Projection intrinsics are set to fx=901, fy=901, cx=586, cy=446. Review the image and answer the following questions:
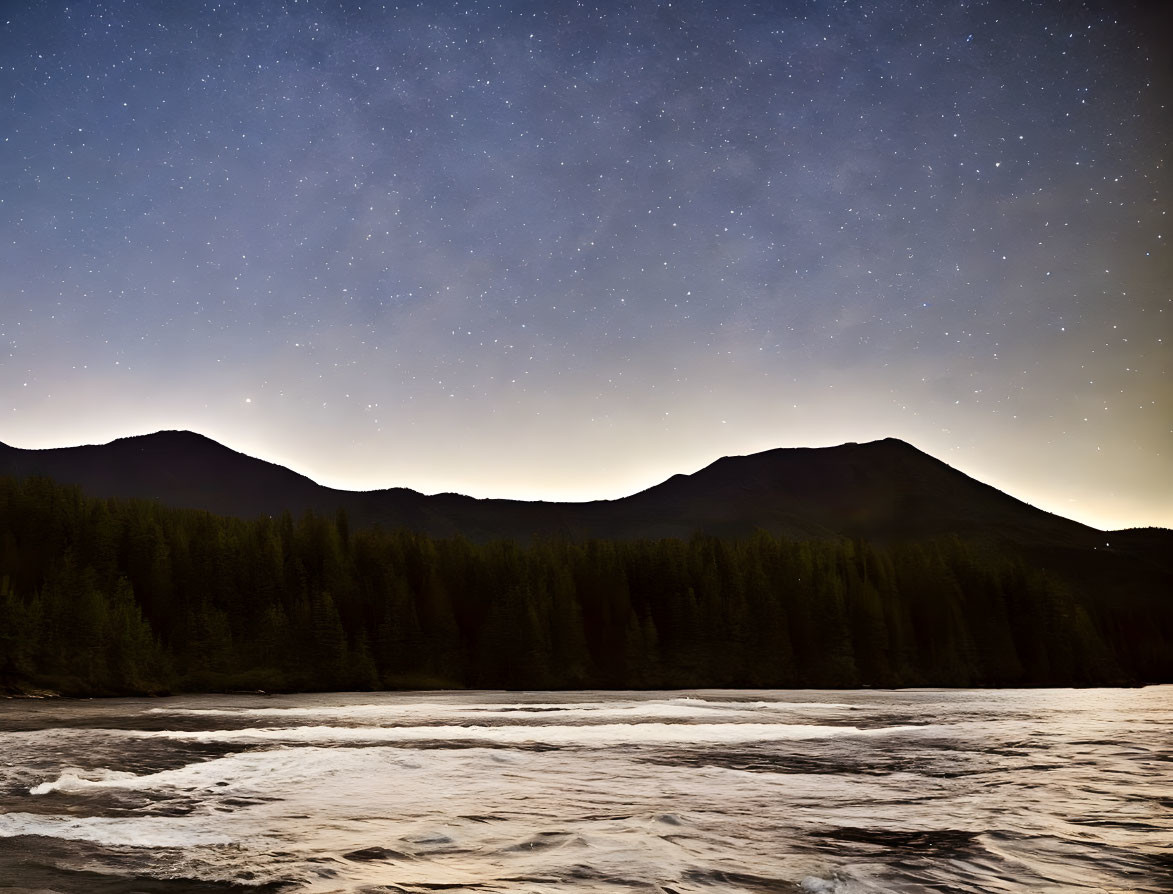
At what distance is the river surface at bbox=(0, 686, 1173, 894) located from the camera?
11.2 m

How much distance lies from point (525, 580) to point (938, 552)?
70807 mm

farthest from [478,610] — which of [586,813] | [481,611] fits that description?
[586,813]

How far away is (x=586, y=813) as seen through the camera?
53.7 ft

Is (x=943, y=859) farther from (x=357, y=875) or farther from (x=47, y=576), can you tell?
(x=47, y=576)

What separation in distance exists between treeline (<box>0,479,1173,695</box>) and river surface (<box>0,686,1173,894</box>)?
234ft

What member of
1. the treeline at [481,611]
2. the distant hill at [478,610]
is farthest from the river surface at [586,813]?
the distant hill at [478,610]

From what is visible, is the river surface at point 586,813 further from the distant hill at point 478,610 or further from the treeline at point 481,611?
the distant hill at point 478,610

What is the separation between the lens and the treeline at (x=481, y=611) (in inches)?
3910

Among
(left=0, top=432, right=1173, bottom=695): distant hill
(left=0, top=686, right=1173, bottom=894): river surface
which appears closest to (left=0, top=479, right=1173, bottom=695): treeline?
(left=0, top=432, right=1173, bottom=695): distant hill

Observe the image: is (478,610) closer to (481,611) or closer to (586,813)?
(481,611)

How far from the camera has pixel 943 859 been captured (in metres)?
12.3

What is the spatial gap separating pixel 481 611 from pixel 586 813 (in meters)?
110

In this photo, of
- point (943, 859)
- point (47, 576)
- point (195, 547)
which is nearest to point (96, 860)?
point (943, 859)

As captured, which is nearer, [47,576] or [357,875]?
[357,875]
